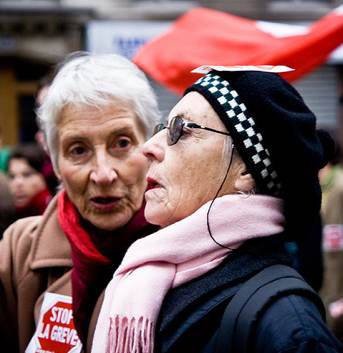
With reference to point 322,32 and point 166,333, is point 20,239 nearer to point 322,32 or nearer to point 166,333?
point 166,333

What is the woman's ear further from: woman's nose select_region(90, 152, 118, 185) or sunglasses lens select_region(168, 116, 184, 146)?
woman's nose select_region(90, 152, 118, 185)

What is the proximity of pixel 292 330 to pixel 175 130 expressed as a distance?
2.08ft

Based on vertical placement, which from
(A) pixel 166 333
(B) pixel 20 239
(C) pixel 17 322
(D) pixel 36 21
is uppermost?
(A) pixel 166 333

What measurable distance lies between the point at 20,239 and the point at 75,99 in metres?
0.58

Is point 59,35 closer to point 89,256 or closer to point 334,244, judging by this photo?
point 334,244

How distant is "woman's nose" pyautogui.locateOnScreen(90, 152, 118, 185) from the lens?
265cm

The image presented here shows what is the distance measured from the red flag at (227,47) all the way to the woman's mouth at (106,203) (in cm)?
186

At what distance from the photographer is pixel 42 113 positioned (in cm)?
288

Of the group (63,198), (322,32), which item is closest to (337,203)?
(322,32)

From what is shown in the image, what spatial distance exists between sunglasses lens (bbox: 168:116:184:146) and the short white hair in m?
0.63

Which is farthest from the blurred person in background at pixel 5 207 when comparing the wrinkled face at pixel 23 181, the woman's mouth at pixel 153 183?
the wrinkled face at pixel 23 181

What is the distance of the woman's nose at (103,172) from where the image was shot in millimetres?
2652

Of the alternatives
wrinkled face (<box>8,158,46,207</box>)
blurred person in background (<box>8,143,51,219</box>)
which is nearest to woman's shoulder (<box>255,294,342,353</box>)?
blurred person in background (<box>8,143,51,219</box>)

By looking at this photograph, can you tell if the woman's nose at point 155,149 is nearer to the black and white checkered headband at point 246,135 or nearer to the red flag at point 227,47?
the black and white checkered headband at point 246,135
